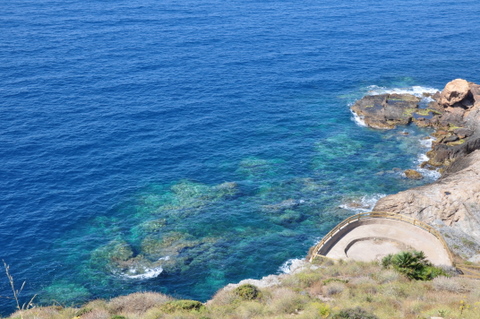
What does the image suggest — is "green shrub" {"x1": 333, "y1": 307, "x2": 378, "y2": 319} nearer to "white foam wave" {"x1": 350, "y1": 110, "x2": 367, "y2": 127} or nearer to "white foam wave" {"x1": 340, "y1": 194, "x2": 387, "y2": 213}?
"white foam wave" {"x1": 340, "y1": 194, "x2": 387, "y2": 213}

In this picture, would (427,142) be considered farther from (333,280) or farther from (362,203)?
(333,280)

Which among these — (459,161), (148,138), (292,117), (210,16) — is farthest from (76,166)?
(210,16)

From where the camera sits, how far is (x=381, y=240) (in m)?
45.4

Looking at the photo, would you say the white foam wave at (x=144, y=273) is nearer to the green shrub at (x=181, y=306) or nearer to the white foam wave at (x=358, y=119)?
the green shrub at (x=181, y=306)

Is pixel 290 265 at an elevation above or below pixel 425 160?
below

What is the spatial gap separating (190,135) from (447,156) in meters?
38.1

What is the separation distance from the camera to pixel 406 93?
86.4m

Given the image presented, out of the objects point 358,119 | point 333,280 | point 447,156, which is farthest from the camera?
point 358,119

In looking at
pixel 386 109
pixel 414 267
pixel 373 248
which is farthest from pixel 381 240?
pixel 386 109

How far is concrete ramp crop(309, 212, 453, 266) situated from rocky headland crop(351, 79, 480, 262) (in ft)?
12.8

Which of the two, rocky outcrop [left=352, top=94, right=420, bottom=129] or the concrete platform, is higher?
rocky outcrop [left=352, top=94, right=420, bottom=129]

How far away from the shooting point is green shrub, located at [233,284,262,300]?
1325 inches

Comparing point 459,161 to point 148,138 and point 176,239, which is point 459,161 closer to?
point 176,239

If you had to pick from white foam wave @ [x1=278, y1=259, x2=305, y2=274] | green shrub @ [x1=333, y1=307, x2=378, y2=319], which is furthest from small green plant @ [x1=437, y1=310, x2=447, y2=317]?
A: white foam wave @ [x1=278, y1=259, x2=305, y2=274]
